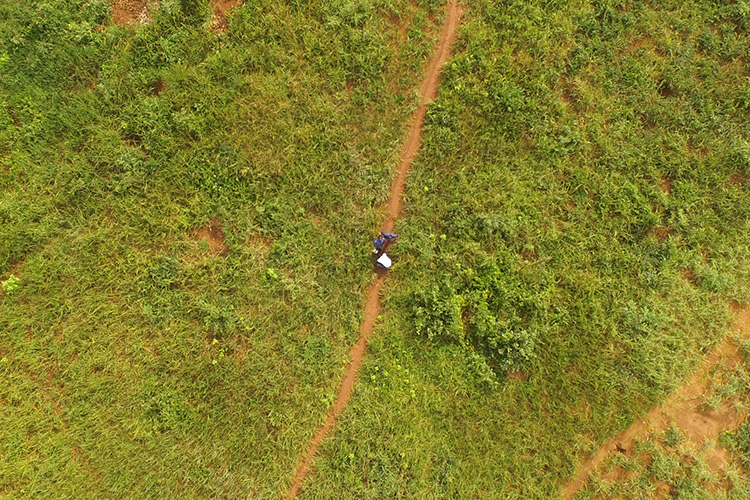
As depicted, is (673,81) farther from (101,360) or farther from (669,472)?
(101,360)

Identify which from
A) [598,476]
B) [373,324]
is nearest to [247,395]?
[373,324]

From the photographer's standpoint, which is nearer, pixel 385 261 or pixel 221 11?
pixel 385 261

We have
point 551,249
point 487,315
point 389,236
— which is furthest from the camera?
point 551,249

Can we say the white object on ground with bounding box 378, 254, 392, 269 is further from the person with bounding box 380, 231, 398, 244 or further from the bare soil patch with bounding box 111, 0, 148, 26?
the bare soil patch with bounding box 111, 0, 148, 26

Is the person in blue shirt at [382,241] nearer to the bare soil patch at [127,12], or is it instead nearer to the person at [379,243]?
the person at [379,243]

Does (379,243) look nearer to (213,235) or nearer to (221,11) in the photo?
(213,235)

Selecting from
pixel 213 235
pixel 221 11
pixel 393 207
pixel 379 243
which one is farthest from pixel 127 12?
pixel 379 243

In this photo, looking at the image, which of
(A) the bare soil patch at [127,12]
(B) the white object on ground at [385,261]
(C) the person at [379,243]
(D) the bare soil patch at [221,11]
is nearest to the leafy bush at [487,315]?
(B) the white object on ground at [385,261]
